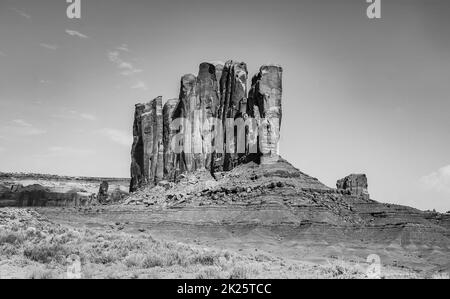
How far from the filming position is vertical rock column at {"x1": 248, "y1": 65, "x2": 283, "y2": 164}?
72750 mm

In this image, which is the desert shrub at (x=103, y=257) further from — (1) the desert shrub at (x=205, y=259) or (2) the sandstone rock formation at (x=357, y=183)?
(2) the sandstone rock formation at (x=357, y=183)

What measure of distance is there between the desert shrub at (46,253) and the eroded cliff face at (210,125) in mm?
48859

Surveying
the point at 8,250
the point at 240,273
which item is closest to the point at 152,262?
the point at 240,273

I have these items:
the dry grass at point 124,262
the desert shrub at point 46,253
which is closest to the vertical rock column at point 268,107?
the dry grass at point 124,262

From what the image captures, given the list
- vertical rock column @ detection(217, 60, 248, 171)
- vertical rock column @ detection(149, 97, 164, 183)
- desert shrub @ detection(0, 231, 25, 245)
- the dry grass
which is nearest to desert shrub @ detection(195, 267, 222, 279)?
the dry grass

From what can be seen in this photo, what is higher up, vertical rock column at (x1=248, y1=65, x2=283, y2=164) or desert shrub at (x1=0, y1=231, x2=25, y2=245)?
vertical rock column at (x1=248, y1=65, x2=283, y2=164)

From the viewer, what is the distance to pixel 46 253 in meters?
23.5

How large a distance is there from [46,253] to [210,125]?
2778 inches

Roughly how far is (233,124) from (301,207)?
30.2 meters

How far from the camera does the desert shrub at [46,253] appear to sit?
22.9 meters

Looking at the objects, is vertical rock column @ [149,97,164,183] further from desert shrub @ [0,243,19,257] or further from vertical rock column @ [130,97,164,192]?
desert shrub @ [0,243,19,257]
